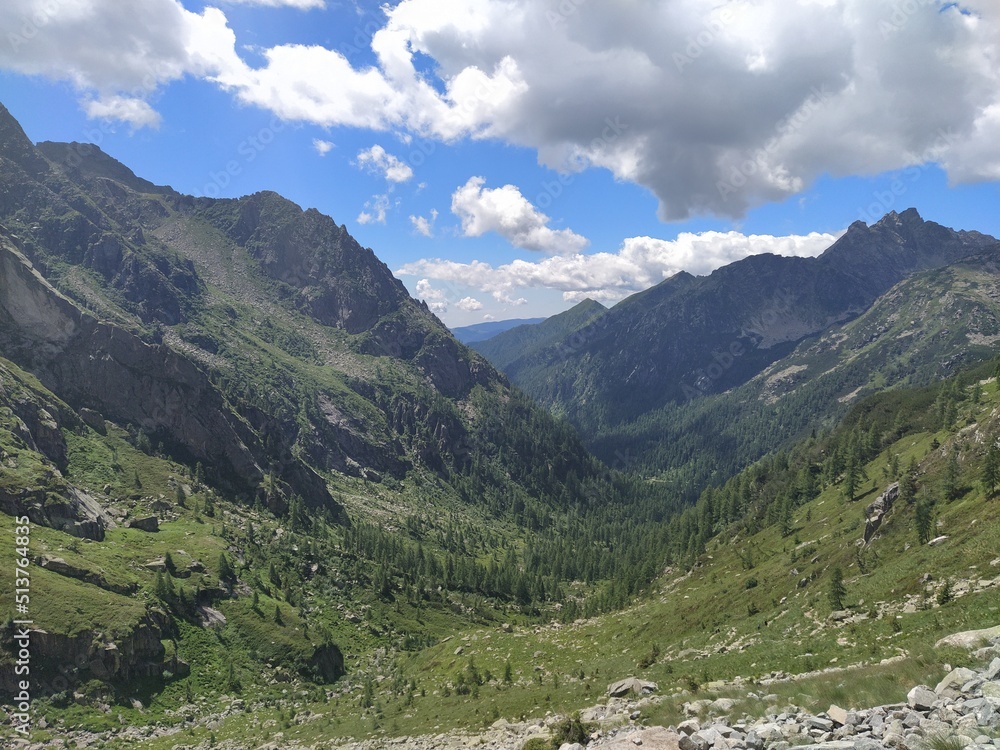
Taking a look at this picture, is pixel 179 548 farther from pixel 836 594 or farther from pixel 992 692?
pixel 992 692

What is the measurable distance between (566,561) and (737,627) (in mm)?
138341

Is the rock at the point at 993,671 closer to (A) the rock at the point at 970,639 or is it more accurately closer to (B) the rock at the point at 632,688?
(A) the rock at the point at 970,639

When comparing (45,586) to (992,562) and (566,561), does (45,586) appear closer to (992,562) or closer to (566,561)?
(992,562)

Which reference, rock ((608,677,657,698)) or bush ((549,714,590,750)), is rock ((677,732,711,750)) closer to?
bush ((549,714,590,750))

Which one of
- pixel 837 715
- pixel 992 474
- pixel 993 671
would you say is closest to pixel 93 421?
pixel 837 715

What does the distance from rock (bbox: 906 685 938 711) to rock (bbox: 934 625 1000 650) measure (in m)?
7.72

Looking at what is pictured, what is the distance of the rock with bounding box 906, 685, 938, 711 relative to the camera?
13539mm

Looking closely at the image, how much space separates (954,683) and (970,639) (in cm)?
797

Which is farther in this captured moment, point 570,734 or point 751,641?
point 751,641

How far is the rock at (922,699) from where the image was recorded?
13.5 meters

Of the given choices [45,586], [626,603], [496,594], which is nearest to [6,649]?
[45,586]

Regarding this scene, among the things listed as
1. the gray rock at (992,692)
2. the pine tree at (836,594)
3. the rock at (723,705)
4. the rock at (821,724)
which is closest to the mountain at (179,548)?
the rock at (723,705)

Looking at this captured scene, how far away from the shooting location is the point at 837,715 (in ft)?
48.9

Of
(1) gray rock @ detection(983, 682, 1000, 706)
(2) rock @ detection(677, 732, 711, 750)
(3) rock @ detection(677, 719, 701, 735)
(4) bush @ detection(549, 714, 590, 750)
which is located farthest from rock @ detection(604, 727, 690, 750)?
(1) gray rock @ detection(983, 682, 1000, 706)
